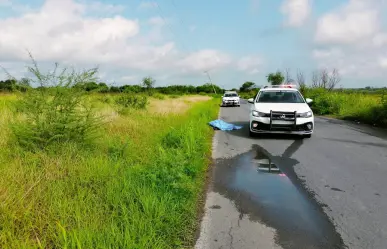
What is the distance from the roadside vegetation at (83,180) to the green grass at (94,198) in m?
0.01

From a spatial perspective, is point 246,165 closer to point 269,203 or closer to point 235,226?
point 269,203

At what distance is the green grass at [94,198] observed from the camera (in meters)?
3.03

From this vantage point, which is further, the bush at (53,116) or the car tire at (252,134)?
the car tire at (252,134)

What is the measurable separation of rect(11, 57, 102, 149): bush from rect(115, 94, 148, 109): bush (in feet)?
38.5

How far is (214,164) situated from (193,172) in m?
1.21

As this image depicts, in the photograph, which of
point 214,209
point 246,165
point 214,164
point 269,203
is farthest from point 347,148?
point 214,209

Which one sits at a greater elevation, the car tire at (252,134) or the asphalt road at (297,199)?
the car tire at (252,134)

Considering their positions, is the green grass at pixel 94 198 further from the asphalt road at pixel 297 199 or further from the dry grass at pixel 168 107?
the dry grass at pixel 168 107

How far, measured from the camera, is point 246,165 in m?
6.44

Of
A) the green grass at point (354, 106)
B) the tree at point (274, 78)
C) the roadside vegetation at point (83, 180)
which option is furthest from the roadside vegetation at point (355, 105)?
the tree at point (274, 78)

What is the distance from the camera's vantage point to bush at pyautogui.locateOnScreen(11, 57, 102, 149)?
18.7 ft

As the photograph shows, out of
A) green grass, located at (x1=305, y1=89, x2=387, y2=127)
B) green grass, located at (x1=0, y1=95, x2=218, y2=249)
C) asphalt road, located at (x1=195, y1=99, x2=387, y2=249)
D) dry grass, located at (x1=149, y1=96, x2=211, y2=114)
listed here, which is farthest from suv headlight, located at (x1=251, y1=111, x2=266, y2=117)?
green grass, located at (x1=305, y1=89, x2=387, y2=127)

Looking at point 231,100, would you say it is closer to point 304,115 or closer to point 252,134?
point 252,134

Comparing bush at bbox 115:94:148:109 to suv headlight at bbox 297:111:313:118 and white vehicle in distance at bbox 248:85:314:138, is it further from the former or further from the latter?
suv headlight at bbox 297:111:313:118
